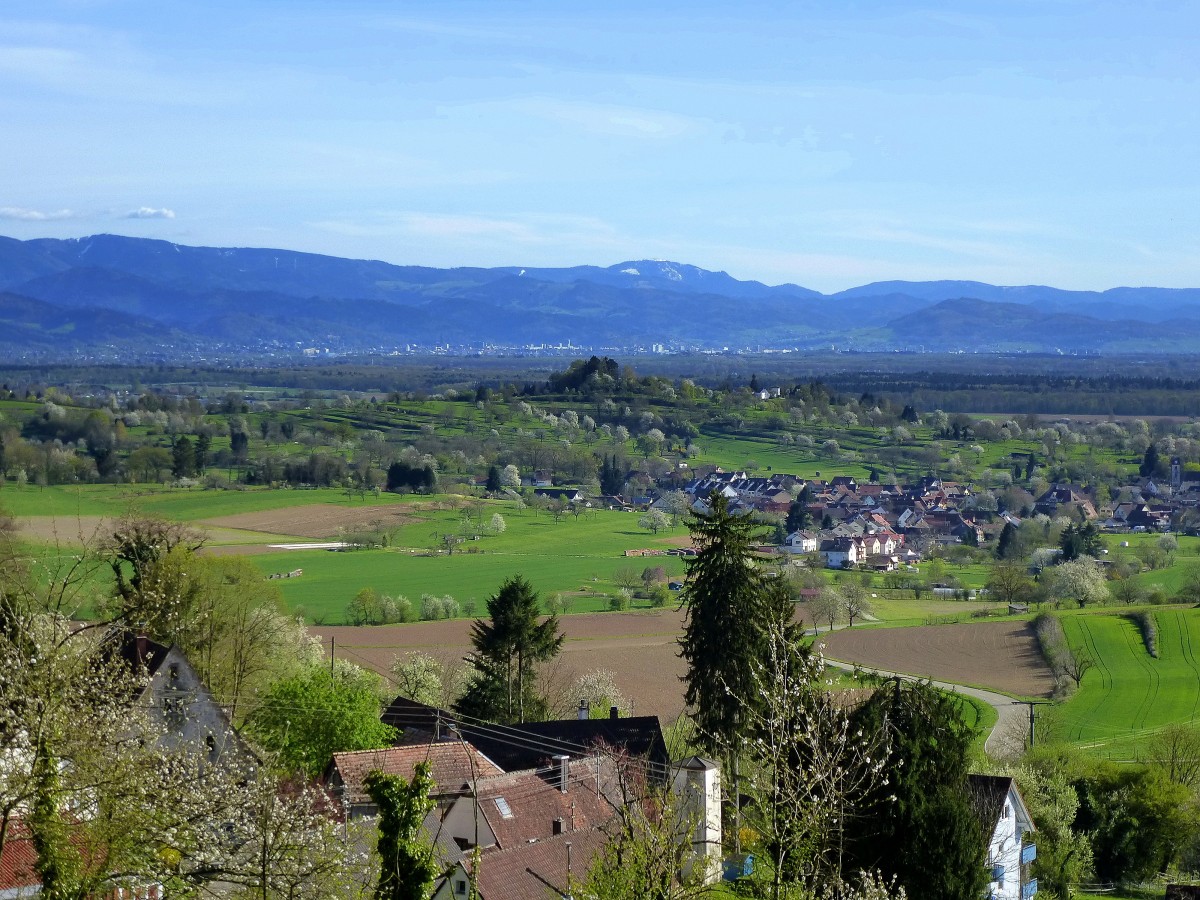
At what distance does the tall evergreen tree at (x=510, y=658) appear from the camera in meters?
35.0

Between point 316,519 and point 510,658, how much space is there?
1920 inches

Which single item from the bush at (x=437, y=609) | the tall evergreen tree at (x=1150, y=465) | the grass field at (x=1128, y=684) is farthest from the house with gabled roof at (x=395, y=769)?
the tall evergreen tree at (x=1150, y=465)

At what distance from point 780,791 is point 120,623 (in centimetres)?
720

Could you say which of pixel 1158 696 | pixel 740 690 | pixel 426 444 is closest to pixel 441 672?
pixel 740 690

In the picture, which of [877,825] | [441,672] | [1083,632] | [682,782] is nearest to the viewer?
[877,825]

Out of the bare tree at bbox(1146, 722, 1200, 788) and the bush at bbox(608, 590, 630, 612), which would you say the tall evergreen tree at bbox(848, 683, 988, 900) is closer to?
the bare tree at bbox(1146, 722, 1200, 788)

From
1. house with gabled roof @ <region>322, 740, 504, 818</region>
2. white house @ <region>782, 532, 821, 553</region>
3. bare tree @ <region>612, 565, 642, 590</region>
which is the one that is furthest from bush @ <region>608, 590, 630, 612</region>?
house with gabled roof @ <region>322, 740, 504, 818</region>

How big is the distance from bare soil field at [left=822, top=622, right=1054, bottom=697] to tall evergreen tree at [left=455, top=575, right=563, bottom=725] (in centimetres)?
1976

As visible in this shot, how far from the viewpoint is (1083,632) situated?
59.3 metres

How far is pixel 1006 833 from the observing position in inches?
1027

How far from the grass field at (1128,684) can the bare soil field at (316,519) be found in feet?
120

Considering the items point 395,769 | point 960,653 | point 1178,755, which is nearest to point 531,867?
point 395,769

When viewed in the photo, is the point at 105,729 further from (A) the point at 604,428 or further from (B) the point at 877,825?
(A) the point at 604,428

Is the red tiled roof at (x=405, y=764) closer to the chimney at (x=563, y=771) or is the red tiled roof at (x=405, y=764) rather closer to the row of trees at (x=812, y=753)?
the chimney at (x=563, y=771)
